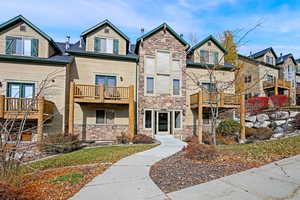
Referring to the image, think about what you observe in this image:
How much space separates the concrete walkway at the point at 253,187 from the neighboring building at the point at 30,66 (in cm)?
1203

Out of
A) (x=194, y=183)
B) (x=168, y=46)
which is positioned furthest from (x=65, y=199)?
(x=168, y=46)

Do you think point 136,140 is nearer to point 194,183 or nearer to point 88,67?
point 88,67

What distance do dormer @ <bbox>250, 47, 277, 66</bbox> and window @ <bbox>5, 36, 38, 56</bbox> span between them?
97.6 feet

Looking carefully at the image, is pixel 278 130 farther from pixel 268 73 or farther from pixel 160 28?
pixel 160 28

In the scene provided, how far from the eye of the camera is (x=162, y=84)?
16.1 meters

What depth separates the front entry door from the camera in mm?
15875

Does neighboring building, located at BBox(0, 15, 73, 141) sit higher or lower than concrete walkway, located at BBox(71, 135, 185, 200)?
higher

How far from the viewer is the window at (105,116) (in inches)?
590

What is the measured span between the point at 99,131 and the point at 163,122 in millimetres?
5721

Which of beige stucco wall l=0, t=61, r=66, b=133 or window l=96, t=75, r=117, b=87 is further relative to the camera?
window l=96, t=75, r=117, b=87

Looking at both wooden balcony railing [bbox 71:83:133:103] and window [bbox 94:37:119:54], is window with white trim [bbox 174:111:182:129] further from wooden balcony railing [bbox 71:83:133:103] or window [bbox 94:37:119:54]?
window [bbox 94:37:119:54]

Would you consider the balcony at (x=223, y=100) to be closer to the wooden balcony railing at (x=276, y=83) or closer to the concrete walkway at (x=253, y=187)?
the concrete walkway at (x=253, y=187)

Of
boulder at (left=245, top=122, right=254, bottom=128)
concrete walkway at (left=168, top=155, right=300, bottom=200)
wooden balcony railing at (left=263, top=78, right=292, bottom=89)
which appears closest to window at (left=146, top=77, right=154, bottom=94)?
concrete walkway at (left=168, top=155, right=300, bottom=200)

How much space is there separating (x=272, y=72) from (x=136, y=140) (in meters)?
26.0
